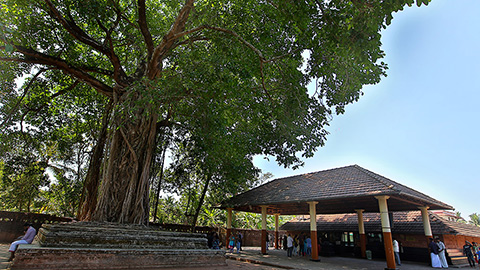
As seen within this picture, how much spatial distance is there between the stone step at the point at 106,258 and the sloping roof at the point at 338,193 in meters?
5.75

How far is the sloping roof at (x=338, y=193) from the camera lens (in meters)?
9.32

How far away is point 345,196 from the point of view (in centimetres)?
929

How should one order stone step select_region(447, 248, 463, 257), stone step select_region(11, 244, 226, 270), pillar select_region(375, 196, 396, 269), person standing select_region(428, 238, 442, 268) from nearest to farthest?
stone step select_region(11, 244, 226, 270) → pillar select_region(375, 196, 396, 269) → person standing select_region(428, 238, 442, 268) → stone step select_region(447, 248, 463, 257)

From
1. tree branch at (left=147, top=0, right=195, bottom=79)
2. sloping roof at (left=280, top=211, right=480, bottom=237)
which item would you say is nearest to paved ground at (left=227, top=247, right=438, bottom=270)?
sloping roof at (left=280, top=211, right=480, bottom=237)

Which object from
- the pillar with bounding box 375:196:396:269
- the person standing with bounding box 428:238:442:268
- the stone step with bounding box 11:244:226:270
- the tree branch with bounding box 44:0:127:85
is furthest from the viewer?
the person standing with bounding box 428:238:442:268

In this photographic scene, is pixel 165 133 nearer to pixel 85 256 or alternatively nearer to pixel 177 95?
pixel 177 95

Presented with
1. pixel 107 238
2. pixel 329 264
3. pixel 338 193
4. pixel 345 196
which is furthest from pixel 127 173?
pixel 329 264

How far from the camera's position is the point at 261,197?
13.2 meters

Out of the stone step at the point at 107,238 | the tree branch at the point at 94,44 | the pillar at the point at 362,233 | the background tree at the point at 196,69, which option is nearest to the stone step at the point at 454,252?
the pillar at the point at 362,233

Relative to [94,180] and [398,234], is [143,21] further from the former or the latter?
[398,234]

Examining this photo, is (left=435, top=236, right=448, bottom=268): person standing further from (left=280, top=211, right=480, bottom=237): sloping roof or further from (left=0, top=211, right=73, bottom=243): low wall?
(left=0, top=211, right=73, bottom=243): low wall

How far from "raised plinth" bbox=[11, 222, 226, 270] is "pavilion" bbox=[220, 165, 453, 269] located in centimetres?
561

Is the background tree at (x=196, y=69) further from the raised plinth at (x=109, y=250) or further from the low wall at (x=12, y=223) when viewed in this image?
the low wall at (x=12, y=223)

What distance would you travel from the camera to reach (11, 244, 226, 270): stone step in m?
3.90
